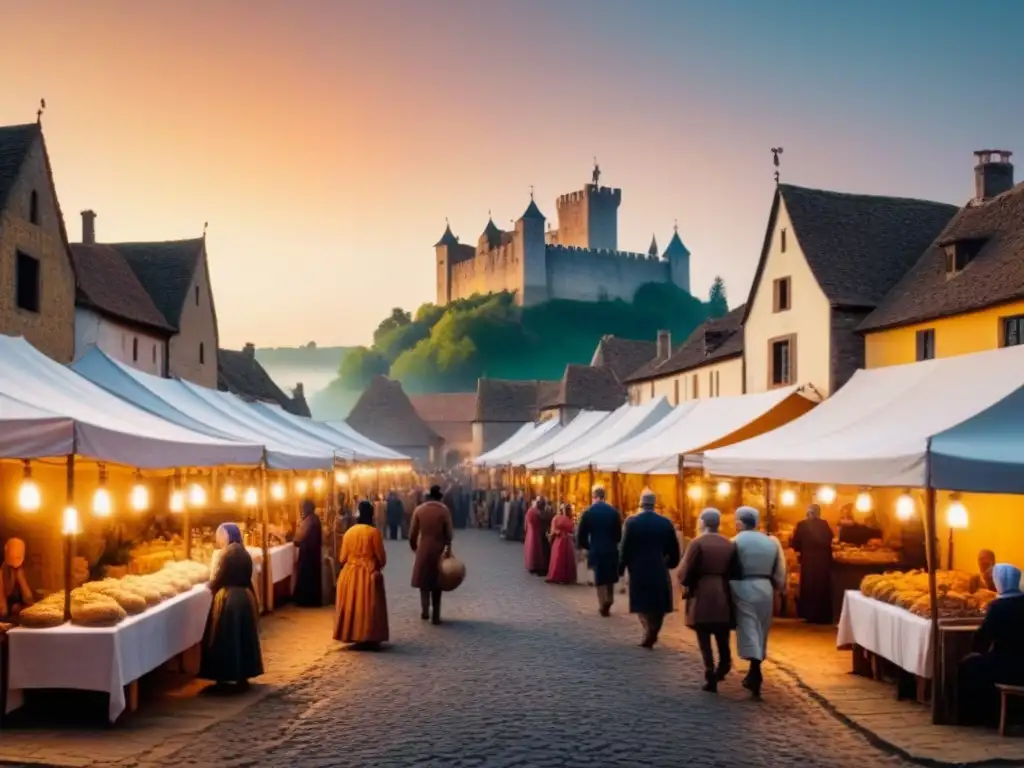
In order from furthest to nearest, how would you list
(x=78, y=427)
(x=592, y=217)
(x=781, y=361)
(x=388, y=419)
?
(x=592, y=217) → (x=388, y=419) → (x=781, y=361) → (x=78, y=427)

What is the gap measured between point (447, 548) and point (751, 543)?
556cm

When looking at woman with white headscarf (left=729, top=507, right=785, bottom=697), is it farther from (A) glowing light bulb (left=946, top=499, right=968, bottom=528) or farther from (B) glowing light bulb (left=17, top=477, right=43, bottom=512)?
(B) glowing light bulb (left=17, top=477, right=43, bottom=512)

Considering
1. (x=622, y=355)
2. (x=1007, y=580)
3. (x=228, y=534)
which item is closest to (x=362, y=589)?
(x=228, y=534)

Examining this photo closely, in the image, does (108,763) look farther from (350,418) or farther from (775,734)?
(350,418)

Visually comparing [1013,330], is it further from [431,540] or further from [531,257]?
[531,257]

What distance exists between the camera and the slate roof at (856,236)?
2448 centimetres

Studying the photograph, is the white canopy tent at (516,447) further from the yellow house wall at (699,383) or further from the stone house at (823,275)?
the stone house at (823,275)

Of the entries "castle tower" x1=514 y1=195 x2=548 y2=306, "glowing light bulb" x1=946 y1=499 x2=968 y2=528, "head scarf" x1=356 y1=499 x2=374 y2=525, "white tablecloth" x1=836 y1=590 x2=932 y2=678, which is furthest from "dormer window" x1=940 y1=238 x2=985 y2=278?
"castle tower" x1=514 y1=195 x2=548 y2=306

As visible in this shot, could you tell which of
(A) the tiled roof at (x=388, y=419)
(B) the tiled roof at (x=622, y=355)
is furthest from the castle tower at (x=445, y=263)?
(B) the tiled roof at (x=622, y=355)

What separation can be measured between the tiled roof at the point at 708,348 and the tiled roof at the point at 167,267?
53.6ft

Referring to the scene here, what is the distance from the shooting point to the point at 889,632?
33.1ft

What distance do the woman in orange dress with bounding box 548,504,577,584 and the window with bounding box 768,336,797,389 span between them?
857cm

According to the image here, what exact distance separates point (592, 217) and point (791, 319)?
85.6 metres

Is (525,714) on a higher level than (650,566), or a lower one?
lower
